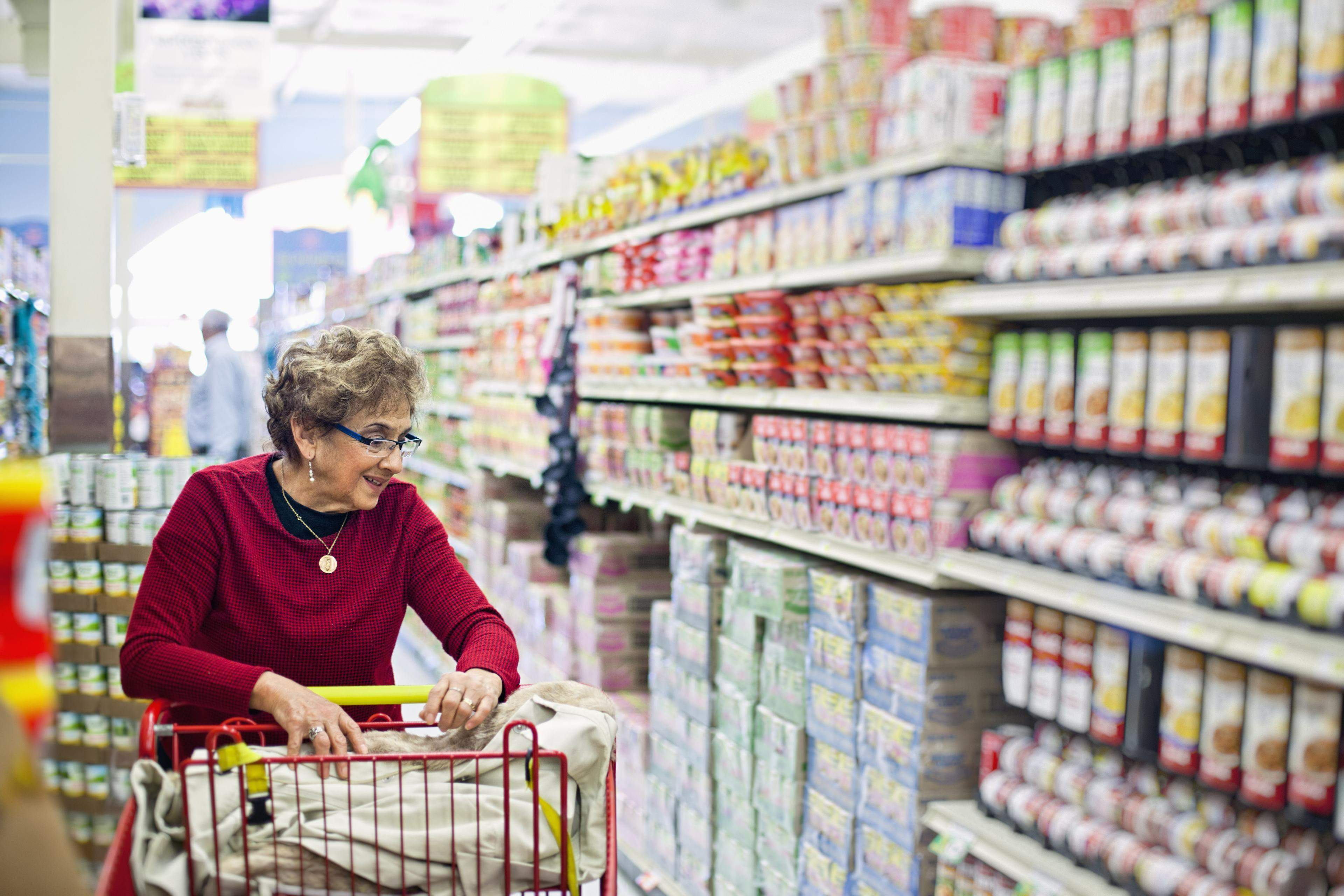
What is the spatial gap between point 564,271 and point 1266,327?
370 cm

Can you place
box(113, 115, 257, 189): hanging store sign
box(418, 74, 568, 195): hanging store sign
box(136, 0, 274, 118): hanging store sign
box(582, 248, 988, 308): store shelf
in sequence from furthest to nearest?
box(113, 115, 257, 189): hanging store sign → box(418, 74, 568, 195): hanging store sign → box(136, 0, 274, 118): hanging store sign → box(582, 248, 988, 308): store shelf

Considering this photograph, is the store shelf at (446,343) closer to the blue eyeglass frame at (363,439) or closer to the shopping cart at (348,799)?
the blue eyeglass frame at (363,439)

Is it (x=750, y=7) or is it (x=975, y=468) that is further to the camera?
(x=750, y=7)

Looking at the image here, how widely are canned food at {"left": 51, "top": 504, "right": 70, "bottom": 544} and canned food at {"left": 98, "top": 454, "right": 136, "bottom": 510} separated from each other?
121 mm

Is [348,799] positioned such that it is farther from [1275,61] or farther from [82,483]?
[82,483]

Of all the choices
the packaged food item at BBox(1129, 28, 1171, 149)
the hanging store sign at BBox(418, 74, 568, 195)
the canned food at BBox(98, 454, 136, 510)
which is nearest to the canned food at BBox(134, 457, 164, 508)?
the canned food at BBox(98, 454, 136, 510)

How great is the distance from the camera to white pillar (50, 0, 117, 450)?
16.7 feet

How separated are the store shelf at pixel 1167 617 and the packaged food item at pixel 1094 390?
29 centimetres

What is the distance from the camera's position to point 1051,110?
2.53 m

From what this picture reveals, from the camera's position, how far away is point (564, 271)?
17.6 feet

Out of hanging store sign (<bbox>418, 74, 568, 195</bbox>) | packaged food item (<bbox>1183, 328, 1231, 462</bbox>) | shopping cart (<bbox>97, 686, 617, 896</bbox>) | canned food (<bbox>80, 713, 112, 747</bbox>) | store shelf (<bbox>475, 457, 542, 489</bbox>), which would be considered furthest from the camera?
hanging store sign (<bbox>418, 74, 568, 195</bbox>)

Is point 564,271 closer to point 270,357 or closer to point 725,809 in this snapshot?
point 725,809

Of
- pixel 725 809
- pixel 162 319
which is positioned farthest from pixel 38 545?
pixel 162 319

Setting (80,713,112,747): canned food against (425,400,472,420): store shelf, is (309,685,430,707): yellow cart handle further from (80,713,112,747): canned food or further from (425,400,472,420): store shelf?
(425,400,472,420): store shelf
